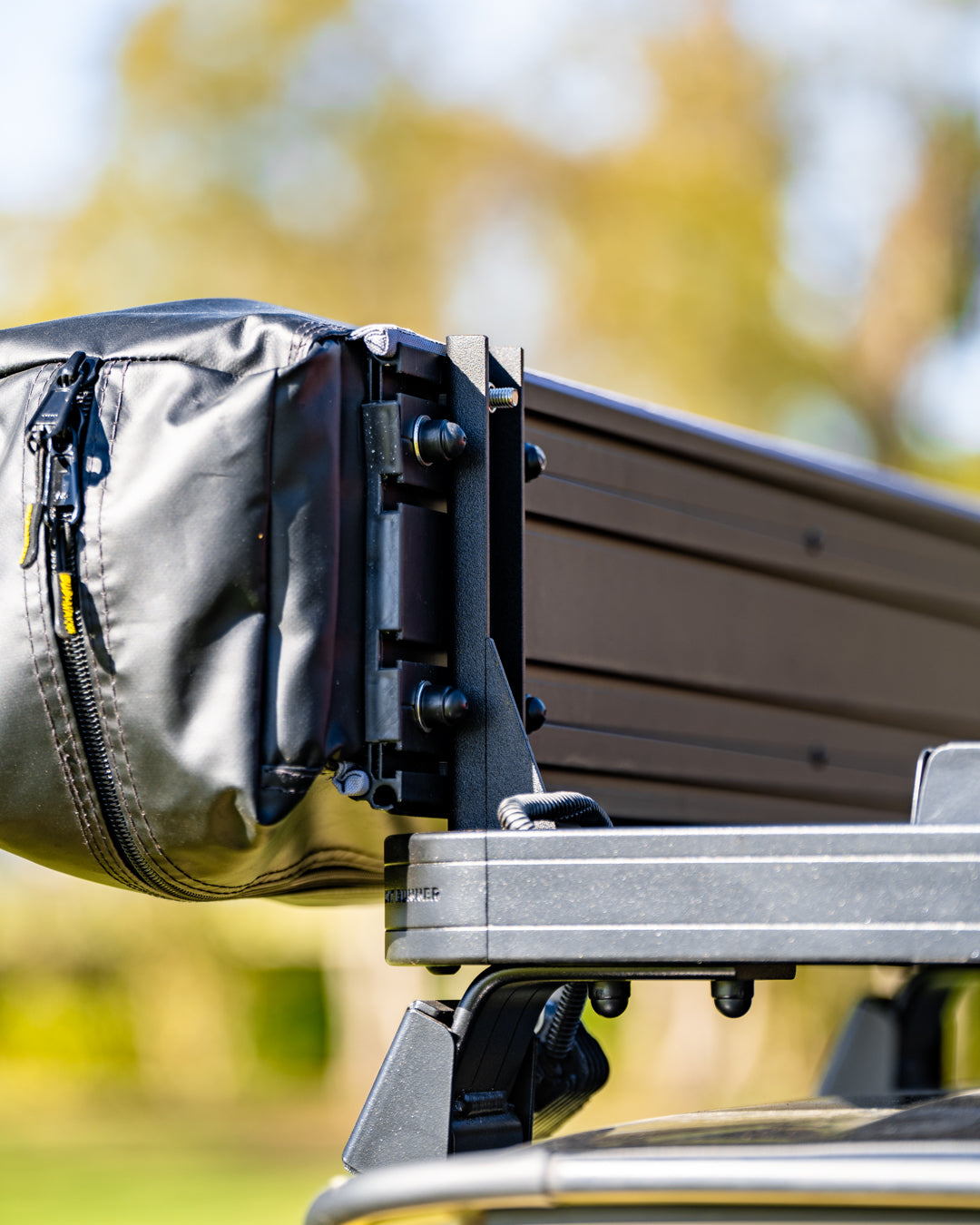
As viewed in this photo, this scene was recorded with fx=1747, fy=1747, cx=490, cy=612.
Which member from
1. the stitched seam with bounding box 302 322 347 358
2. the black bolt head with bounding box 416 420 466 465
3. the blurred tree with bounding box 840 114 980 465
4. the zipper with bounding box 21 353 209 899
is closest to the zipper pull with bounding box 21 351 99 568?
the zipper with bounding box 21 353 209 899

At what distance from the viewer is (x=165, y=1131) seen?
1889 centimetres

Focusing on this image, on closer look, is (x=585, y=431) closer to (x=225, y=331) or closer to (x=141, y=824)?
(x=225, y=331)

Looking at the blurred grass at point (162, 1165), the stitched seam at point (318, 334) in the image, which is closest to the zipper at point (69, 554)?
the stitched seam at point (318, 334)

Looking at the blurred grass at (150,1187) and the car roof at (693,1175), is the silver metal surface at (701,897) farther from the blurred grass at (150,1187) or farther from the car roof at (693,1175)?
the blurred grass at (150,1187)

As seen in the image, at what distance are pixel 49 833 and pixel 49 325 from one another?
0.52m

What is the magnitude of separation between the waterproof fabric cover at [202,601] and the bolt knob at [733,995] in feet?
1.36

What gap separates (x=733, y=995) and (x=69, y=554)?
0.75 metres

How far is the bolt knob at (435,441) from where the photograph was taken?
5.70ft

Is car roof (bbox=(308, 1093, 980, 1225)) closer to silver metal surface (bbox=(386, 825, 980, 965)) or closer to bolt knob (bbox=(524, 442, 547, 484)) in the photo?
silver metal surface (bbox=(386, 825, 980, 965))

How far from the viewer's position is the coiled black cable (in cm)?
166

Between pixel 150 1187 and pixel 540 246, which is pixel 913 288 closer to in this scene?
pixel 540 246

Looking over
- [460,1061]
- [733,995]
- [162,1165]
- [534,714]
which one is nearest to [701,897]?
[733,995]

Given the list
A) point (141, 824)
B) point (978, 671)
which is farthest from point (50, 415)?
point (978, 671)

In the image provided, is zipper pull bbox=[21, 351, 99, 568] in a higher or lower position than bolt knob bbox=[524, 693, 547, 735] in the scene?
higher
